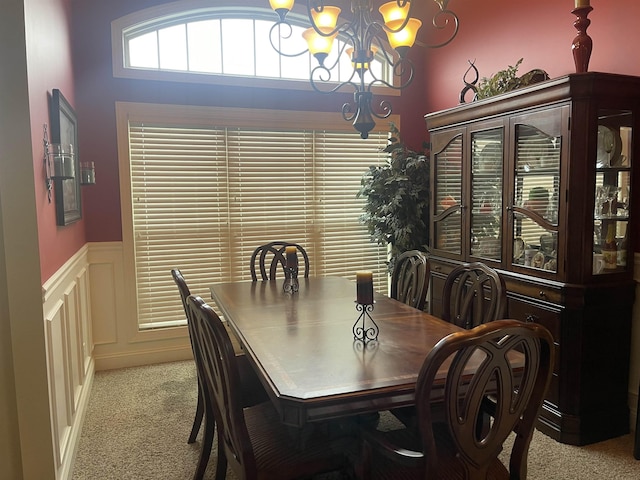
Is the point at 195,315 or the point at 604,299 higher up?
the point at 195,315

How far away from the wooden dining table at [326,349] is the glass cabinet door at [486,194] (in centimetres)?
92

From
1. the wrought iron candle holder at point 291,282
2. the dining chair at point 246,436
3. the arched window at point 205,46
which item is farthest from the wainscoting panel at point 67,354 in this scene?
the arched window at point 205,46

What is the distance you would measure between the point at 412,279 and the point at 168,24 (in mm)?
2959

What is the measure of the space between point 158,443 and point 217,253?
6.02ft

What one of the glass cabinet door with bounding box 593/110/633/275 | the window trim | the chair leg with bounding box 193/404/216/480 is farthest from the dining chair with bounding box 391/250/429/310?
the window trim

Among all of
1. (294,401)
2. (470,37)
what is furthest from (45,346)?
(470,37)

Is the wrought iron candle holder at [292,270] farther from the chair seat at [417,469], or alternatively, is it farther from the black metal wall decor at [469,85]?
the black metal wall decor at [469,85]

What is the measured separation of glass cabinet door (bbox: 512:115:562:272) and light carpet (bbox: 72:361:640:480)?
101 centimetres

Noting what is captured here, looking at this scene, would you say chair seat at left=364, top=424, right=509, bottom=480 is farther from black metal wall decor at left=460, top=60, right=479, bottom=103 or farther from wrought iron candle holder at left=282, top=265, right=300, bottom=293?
black metal wall decor at left=460, top=60, right=479, bottom=103

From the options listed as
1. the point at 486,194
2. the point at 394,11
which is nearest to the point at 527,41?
the point at 486,194

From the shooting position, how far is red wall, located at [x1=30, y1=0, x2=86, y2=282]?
6.86ft

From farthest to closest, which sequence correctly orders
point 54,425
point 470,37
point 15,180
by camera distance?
point 470,37 < point 54,425 < point 15,180

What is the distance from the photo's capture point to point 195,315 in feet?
5.82

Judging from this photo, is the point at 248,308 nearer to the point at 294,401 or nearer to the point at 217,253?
the point at 294,401
